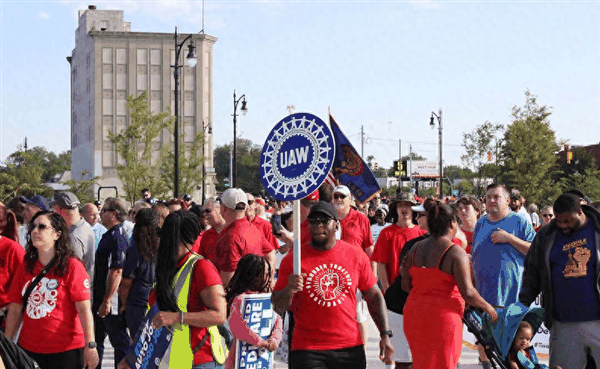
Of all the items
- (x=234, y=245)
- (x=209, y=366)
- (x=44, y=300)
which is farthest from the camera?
(x=234, y=245)

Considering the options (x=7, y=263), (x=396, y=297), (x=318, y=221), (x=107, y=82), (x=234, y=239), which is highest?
(x=107, y=82)

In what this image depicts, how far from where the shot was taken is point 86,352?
5.93 m

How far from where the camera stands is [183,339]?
4941 mm

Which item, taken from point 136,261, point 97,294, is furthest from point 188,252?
point 97,294

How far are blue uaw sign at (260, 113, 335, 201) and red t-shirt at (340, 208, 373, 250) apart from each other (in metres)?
3.40

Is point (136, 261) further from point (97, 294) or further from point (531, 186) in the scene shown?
point (531, 186)

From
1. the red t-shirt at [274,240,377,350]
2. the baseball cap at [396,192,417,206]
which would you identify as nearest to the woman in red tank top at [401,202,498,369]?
the red t-shirt at [274,240,377,350]

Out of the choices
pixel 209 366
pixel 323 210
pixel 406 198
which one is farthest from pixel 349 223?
pixel 209 366

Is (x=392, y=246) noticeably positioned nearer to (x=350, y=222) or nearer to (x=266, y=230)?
(x=350, y=222)

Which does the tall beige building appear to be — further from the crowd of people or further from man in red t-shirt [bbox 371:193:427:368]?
the crowd of people

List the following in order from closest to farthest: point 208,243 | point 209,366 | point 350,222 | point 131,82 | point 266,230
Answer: point 209,366
point 208,243
point 350,222
point 266,230
point 131,82

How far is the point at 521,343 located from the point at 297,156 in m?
2.21

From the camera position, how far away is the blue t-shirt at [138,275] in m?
8.07

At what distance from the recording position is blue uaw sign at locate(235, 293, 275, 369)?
6.41 m
